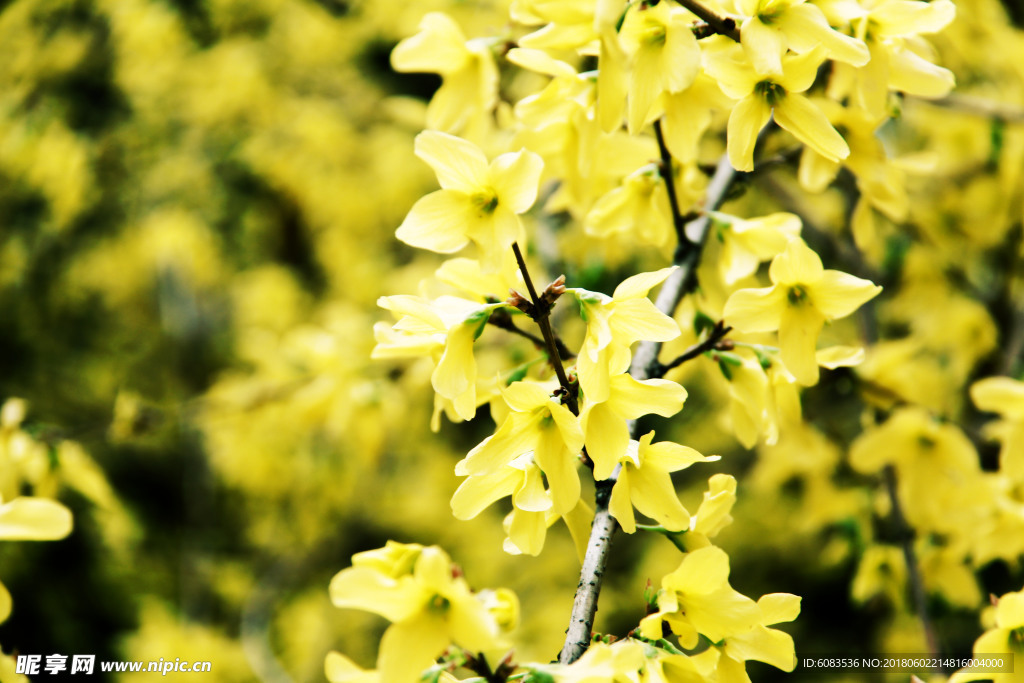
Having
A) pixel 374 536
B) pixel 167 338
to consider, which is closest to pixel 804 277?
pixel 374 536

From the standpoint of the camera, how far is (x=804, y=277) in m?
1.01

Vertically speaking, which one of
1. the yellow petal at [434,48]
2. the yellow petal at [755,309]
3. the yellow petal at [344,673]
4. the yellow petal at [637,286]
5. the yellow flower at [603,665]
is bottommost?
the yellow petal at [344,673]

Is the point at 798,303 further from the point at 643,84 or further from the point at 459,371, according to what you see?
the point at 459,371

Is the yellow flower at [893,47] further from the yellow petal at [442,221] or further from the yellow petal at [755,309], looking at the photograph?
the yellow petal at [442,221]

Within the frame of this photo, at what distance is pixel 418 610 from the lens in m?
0.74

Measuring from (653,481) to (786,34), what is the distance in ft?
2.06

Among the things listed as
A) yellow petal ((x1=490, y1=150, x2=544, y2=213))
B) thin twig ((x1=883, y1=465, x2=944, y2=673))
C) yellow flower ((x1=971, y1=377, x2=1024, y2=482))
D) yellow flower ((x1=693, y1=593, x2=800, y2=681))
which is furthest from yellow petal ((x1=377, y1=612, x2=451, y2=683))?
thin twig ((x1=883, y1=465, x2=944, y2=673))

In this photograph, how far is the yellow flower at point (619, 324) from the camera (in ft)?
2.63

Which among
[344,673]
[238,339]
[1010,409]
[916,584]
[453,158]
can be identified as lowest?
[238,339]

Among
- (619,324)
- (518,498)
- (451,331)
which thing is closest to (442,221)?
(451,331)

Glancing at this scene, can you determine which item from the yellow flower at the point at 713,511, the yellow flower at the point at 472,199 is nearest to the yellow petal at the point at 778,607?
the yellow flower at the point at 713,511

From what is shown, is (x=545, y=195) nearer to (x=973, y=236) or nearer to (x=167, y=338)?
(x=973, y=236)

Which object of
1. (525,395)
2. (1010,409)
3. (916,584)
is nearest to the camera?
(525,395)

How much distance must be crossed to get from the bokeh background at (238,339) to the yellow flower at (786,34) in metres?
2.16
